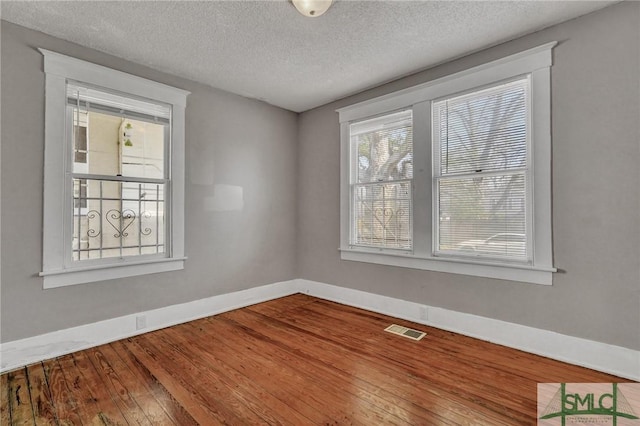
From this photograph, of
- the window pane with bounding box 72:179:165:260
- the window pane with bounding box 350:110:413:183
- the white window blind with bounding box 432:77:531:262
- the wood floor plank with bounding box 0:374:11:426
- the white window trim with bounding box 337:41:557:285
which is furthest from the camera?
the window pane with bounding box 350:110:413:183

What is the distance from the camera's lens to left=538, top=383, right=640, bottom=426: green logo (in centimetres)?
185

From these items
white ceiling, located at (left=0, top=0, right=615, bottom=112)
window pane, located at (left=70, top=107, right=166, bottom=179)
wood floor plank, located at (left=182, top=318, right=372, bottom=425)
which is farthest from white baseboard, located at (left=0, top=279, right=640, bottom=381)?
white ceiling, located at (left=0, top=0, right=615, bottom=112)

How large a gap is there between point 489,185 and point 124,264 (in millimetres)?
3678

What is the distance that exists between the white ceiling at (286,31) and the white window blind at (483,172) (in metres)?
0.55

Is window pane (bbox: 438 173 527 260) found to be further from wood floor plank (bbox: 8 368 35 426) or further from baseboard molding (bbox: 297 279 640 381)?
wood floor plank (bbox: 8 368 35 426)

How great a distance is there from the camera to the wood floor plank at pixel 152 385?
1851mm

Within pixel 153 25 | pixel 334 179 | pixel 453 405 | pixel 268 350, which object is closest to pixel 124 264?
pixel 268 350

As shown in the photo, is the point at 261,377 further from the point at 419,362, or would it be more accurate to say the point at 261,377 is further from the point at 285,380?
the point at 419,362

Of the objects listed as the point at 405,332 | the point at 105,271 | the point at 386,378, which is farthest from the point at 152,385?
the point at 405,332

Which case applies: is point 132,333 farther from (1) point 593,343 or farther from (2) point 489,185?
(1) point 593,343

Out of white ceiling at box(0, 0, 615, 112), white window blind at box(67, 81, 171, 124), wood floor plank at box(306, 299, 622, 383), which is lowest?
wood floor plank at box(306, 299, 622, 383)

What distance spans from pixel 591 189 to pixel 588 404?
1555 mm

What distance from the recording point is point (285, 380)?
228cm

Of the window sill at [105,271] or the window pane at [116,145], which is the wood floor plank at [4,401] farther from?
the window pane at [116,145]
